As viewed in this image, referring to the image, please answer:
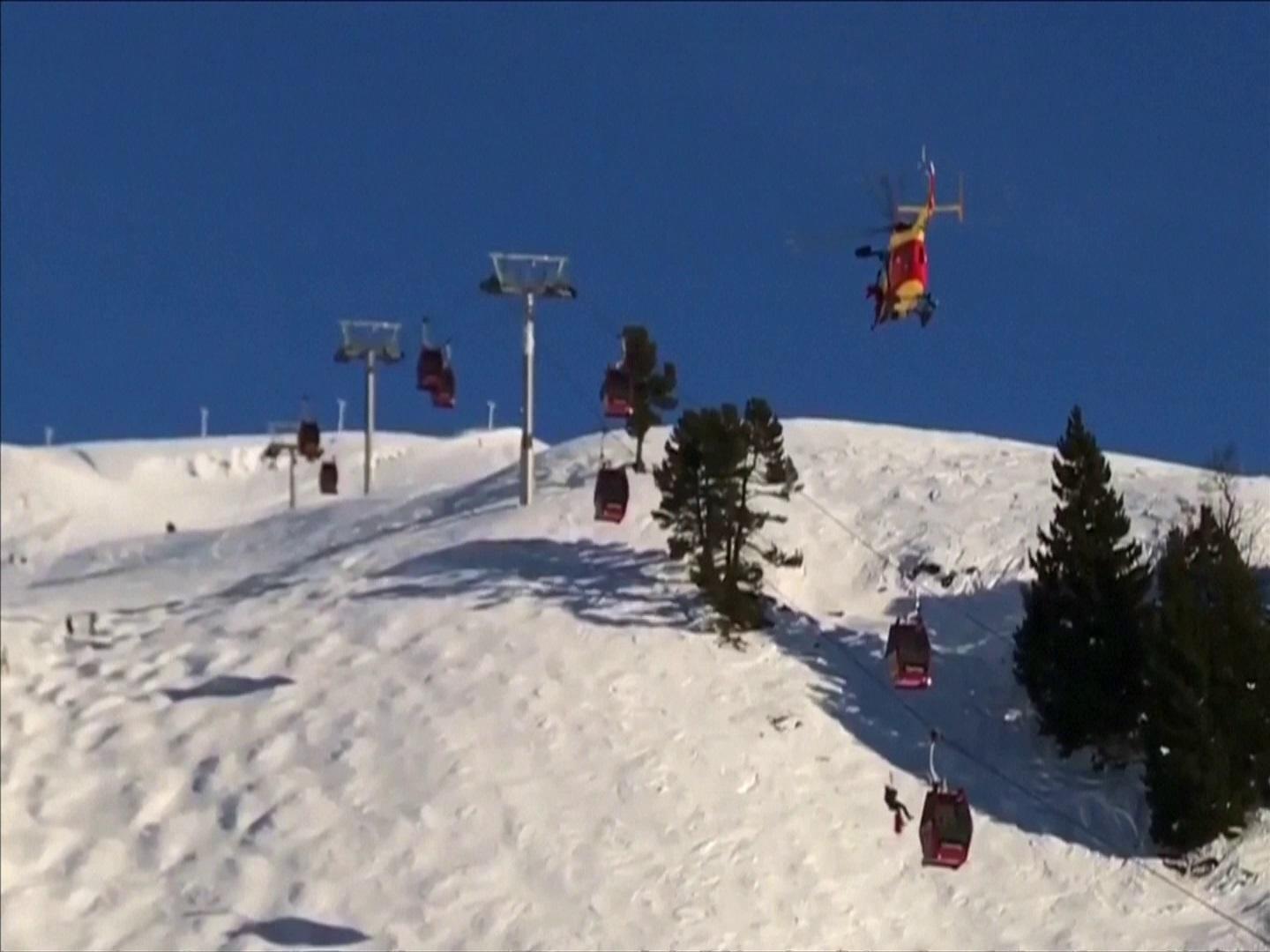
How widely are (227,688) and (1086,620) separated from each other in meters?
11.4

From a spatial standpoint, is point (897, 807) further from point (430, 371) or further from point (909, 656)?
point (430, 371)

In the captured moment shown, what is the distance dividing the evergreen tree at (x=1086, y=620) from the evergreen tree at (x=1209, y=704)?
1112 millimetres

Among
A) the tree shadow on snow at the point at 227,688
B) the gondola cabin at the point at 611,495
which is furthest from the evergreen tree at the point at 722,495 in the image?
the tree shadow on snow at the point at 227,688

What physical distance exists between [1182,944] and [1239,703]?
125 inches

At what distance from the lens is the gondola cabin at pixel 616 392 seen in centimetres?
3002

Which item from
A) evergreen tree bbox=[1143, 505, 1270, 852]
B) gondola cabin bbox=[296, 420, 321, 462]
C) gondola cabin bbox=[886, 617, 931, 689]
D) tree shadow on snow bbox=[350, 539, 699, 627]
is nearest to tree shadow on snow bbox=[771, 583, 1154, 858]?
evergreen tree bbox=[1143, 505, 1270, 852]

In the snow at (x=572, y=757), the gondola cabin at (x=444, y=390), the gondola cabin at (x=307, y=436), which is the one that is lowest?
the snow at (x=572, y=757)

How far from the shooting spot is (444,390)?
3691 centimetres

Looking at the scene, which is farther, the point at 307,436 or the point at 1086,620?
the point at 307,436

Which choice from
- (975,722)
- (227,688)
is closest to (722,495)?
(975,722)

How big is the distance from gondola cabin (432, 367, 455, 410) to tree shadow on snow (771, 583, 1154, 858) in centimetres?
885

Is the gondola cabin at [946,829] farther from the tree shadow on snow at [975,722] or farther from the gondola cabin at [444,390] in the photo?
the gondola cabin at [444,390]

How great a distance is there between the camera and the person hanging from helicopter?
23.4 metres

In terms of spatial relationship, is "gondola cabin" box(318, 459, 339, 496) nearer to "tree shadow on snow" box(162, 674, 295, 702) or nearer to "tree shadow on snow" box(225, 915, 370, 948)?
"tree shadow on snow" box(162, 674, 295, 702)
